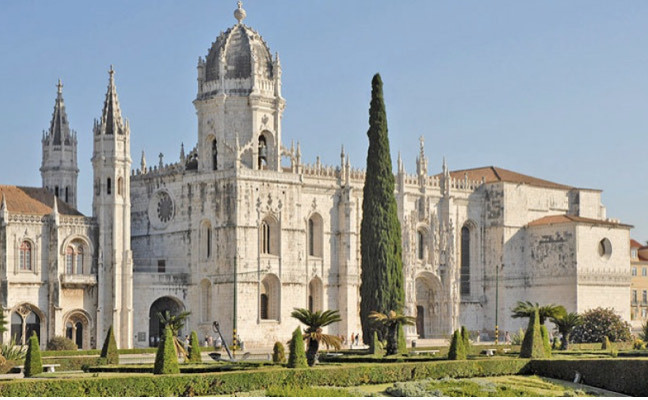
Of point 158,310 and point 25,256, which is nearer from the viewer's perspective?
point 25,256

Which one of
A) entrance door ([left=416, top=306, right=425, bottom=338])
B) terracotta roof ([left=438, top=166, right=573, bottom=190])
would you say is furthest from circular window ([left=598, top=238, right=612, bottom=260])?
entrance door ([left=416, top=306, right=425, bottom=338])

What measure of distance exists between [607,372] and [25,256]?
1379 inches

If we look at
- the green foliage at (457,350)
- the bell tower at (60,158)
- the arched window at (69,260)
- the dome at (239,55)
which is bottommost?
the green foliage at (457,350)

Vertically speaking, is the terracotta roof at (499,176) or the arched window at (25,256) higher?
the terracotta roof at (499,176)

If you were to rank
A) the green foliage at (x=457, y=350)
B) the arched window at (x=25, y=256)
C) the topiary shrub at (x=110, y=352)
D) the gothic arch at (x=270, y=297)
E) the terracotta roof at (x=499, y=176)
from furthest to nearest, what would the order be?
the terracotta roof at (x=499, y=176) → the gothic arch at (x=270, y=297) → the arched window at (x=25, y=256) → the topiary shrub at (x=110, y=352) → the green foliage at (x=457, y=350)

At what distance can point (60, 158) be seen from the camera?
74688 mm

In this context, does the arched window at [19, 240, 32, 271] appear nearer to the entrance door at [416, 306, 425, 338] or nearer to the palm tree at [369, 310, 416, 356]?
the palm tree at [369, 310, 416, 356]

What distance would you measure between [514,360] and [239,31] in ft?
116

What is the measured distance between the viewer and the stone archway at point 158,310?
73.9 metres

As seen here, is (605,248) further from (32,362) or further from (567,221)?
(32,362)

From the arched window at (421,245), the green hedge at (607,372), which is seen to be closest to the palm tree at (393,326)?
the green hedge at (607,372)

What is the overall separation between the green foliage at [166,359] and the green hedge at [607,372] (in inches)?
599

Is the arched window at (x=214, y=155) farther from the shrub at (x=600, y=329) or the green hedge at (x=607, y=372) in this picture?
the green hedge at (x=607, y=372)

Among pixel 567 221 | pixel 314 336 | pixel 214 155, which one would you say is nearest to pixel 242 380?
pixel 314 336
